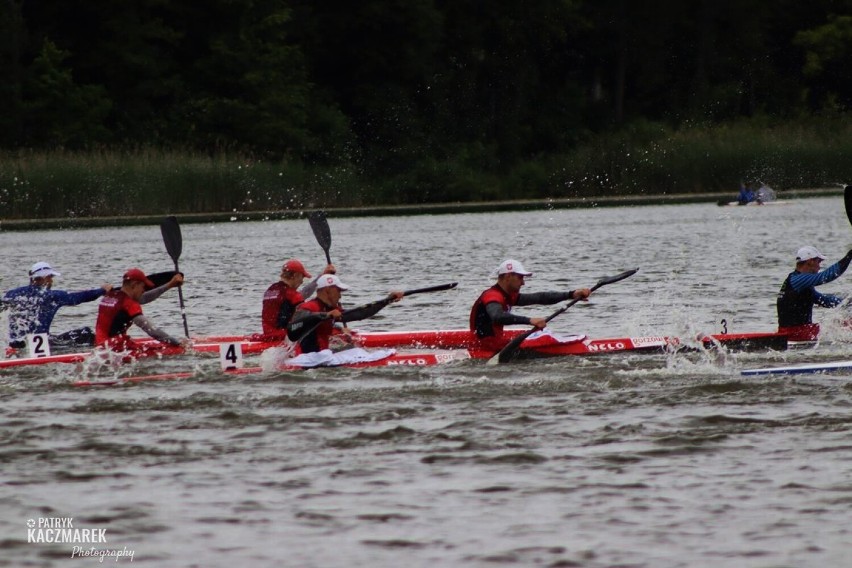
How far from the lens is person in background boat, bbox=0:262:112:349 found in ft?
59.1

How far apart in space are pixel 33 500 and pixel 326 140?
50.9 meters

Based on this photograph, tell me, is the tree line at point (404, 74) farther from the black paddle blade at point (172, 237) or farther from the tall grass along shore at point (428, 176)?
the black paddle blade at point (172, 237)

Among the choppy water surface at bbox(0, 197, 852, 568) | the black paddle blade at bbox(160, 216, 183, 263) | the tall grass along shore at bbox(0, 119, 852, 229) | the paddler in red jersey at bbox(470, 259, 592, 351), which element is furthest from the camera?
the tall grass along shore at bbox(0, 119, 852, 229)

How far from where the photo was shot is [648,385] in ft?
48.2

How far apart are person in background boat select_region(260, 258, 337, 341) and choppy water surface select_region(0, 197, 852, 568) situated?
1.00 metres

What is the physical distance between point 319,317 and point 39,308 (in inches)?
168

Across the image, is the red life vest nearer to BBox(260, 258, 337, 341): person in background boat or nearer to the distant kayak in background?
BBox(260, 258, 337, 341): person in background boat

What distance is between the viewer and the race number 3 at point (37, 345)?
1700 cm

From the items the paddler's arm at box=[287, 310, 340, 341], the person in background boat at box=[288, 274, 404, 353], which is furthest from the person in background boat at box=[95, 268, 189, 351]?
the paddler's arm at box=[287, 310, 340, 341]

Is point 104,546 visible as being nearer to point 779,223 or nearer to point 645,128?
point 779,223

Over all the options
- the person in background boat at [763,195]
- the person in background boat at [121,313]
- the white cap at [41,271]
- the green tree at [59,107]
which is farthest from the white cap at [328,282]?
the green tree at [59,107]

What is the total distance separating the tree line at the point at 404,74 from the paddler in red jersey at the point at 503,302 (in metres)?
37.6

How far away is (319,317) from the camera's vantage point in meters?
15.6

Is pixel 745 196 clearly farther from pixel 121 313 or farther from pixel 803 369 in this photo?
pixel 803 369
